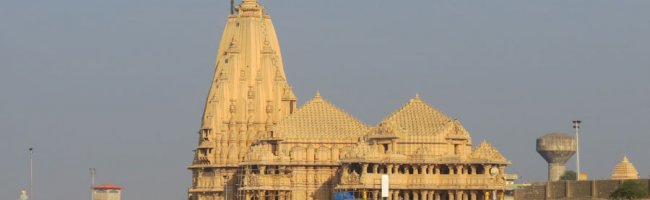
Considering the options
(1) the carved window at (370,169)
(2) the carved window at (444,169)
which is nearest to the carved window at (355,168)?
(1) the carved window at (370,169)

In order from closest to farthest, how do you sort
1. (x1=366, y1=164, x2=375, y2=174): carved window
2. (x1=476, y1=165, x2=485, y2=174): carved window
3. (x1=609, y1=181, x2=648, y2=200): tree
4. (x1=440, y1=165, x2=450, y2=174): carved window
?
(x1=609, y1=181, x2=648, y2=200): tree → (x1=366, y1=164, x2=375, y2=174): carved window → (x1=440, y1=165, x2=450, y2=174): carved window → (x1=476, y1=165, x2=485, y2=174): carved window

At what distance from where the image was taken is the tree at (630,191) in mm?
186375

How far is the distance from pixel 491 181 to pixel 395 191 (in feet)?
28.2

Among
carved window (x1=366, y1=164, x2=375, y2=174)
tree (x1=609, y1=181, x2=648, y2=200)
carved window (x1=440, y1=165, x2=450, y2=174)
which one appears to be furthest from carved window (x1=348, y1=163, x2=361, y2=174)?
tree (x1=609, y1=181, x2=648, y2=200)

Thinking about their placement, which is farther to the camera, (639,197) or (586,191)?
(586,191)

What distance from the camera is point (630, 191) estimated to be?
613 feet

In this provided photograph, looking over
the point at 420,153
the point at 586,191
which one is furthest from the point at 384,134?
the point at 586,191

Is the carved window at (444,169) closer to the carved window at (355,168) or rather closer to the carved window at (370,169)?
the carved window at (370,169)

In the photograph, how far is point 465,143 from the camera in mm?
198875

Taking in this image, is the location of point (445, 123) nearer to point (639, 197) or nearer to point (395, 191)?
point (395, 191)

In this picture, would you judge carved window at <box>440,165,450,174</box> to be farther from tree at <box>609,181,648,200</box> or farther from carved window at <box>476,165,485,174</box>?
tree at <box>609,181,648,200</box>

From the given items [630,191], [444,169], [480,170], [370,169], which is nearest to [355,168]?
[370,169]

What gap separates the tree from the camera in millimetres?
186375

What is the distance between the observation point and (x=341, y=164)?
19950 cm
